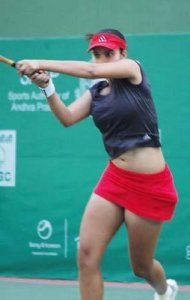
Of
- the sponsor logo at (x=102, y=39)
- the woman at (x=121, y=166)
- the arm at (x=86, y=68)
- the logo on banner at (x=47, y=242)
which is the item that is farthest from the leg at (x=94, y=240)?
the logo on banner at (x=47, y=242)

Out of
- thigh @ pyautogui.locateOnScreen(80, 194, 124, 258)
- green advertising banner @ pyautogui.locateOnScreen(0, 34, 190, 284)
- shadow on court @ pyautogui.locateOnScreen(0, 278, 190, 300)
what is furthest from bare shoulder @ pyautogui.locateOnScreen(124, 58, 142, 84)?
shadow on court @ pyautogui.locateOnScreen(0, 278, 190, 300)

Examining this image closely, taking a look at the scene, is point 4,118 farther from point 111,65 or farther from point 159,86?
point 111,65

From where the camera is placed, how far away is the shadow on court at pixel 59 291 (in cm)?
614

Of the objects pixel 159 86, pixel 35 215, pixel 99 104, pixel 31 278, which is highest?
pixel 159 86

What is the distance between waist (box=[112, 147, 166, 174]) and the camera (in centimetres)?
463

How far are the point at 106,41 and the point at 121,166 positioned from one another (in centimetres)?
69

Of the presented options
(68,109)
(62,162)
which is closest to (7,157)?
(62,162)

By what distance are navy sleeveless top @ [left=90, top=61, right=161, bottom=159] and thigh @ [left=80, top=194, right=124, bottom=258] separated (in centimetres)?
28

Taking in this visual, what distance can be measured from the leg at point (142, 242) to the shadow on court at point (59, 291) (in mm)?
1243

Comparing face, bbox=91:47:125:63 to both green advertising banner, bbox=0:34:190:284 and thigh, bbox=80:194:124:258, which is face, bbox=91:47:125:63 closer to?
thigh, bbox=80:194:124:258

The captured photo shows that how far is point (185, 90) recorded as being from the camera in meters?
6.41

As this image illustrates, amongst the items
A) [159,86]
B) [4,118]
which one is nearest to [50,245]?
[4,118]

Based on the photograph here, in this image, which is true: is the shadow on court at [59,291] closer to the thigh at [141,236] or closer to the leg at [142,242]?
the leg at [142,242]

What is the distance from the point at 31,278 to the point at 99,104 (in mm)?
2597
